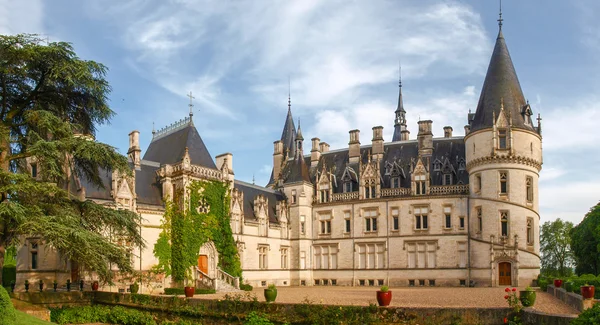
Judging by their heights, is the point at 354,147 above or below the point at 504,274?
above

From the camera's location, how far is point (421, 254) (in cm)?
4284

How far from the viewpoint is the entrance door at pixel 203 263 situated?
36459 millimetres

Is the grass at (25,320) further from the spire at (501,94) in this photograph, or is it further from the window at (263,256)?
the spire at (501,94)

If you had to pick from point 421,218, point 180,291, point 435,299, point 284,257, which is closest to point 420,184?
point 421,218

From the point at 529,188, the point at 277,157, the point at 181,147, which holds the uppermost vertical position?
the point at 277,157

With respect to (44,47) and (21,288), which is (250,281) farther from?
(44,47)

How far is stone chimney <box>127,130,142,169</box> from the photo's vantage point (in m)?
35.6

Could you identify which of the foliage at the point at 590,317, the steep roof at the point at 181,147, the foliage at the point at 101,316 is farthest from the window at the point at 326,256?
the foliage at the point at 590,317

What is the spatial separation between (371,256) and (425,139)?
1007cm

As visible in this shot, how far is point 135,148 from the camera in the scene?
35.9 meters

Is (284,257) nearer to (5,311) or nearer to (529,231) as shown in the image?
(529,231)

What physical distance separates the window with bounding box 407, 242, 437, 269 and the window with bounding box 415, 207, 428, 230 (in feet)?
4.13

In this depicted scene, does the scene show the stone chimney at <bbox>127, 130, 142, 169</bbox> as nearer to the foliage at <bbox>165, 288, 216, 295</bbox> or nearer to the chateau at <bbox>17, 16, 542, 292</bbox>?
the chateau at <bbox>17, 16, 542, 292</bbox>

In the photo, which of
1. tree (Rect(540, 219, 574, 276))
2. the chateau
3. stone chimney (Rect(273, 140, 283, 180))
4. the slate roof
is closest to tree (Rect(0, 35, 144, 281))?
the chateau
